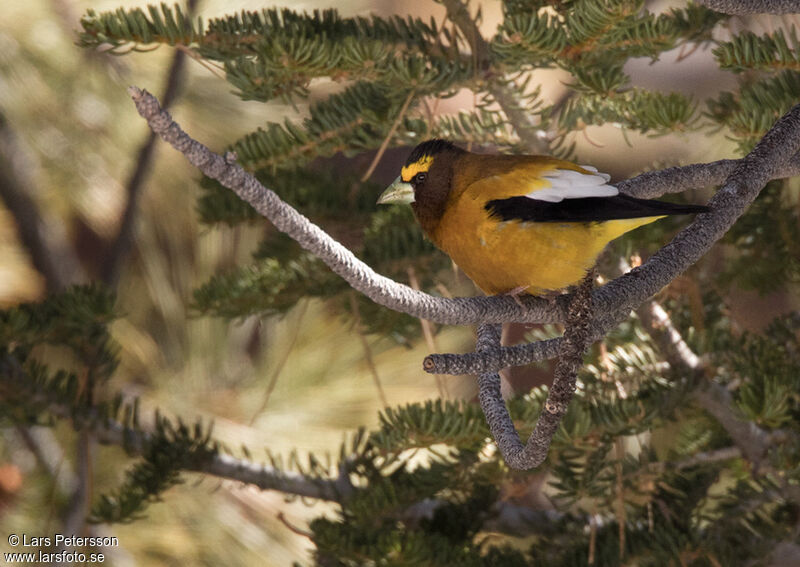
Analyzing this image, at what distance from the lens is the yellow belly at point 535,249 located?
53cm

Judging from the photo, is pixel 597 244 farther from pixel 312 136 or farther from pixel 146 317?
pixel 146 317

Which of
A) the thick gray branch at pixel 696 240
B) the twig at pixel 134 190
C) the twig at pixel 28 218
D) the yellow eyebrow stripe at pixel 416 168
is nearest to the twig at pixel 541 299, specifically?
the thick gray branch at pixel 696 240

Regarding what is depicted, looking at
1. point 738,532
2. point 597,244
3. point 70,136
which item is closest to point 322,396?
point 70,136

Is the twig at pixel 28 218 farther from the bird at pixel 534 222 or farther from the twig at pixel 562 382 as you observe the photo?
the twig at pixel 562 382

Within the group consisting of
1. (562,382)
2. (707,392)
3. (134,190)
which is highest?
(134,190)

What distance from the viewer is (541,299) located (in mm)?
499

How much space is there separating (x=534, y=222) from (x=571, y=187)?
3 centimetres

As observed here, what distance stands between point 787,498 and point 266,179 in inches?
21.1

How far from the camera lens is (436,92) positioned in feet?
2.05

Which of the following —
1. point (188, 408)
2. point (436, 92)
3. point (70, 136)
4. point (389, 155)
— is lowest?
point (436, 92)

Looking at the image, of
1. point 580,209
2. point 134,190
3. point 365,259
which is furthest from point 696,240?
point 134,190

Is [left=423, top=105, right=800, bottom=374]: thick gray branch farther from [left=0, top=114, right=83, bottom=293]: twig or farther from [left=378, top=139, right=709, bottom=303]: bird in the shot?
[left=0, top=114, right=83, bottom=293]: twig

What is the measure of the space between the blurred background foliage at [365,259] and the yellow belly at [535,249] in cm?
11

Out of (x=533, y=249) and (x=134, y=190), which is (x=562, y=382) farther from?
(x=134, y=190)
